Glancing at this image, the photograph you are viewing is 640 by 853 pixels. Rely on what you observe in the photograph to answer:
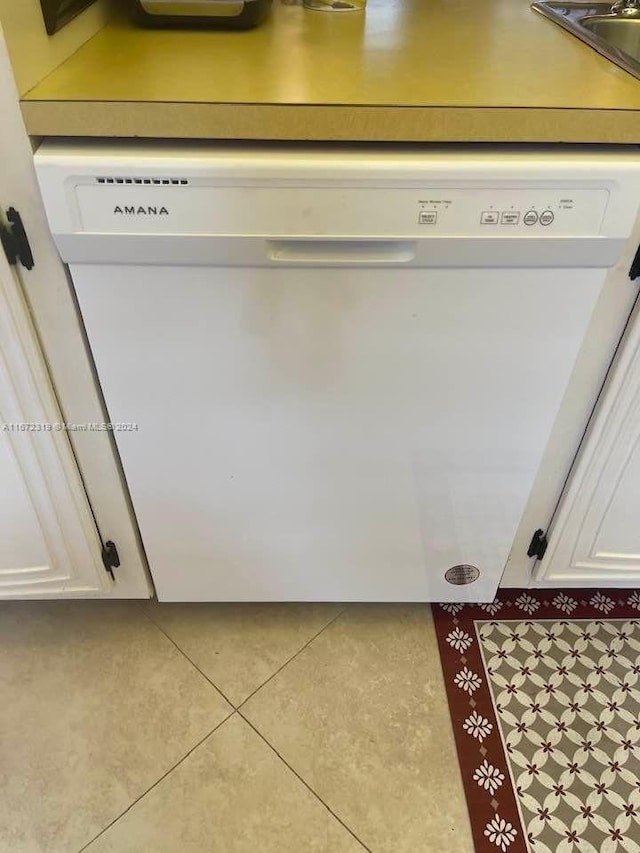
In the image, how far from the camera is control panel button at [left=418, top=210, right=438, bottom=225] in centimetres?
80

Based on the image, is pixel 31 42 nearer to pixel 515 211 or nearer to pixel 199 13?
pixel 199 13

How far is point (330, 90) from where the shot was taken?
0.79m

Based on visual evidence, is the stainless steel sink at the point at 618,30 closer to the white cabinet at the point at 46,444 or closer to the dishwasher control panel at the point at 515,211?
the dishwasher control panel at the point at 515,211

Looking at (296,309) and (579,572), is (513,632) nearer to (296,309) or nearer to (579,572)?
(579,572)

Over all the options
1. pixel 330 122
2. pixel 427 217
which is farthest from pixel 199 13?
pixel 427 217

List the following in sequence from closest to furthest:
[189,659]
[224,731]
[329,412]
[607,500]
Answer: [329,412], [607,500], [224,731], [189,659]

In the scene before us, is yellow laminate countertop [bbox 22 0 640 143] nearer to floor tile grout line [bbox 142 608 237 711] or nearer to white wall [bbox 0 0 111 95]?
white wall [bbox 0 0 111 95]

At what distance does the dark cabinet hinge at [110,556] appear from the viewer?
1.19m

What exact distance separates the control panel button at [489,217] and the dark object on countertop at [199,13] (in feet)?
1.51

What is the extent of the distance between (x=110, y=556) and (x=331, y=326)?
60cm

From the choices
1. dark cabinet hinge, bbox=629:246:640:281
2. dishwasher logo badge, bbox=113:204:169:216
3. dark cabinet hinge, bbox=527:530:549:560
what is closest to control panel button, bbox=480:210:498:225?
dark cabinet hinge, bbox=629:246:640:281

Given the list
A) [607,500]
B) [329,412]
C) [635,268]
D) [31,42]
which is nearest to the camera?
[31,42]

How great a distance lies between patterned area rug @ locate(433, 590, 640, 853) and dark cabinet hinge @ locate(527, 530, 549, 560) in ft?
0.72

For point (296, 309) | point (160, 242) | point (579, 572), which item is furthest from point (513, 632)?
point (160, 242)
